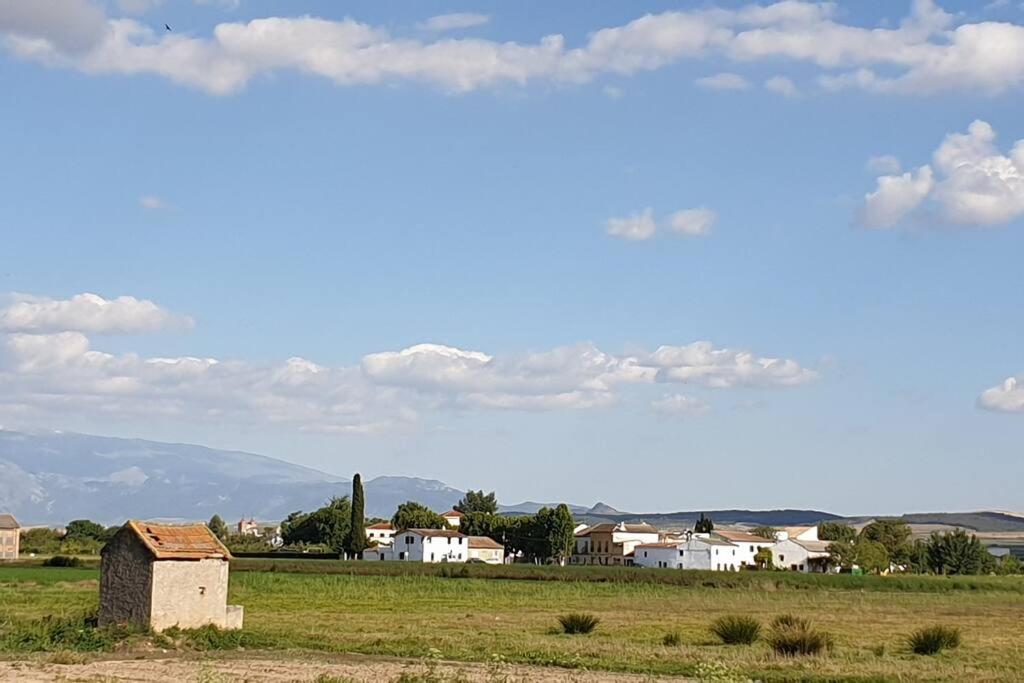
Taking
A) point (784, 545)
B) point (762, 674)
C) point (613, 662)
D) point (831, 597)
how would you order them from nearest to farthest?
1. point (762, 674)
2. point (613, 662)
3. point (831, 597)
4. point (784, 545)

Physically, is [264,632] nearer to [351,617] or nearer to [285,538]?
[351,617]

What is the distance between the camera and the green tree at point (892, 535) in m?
171

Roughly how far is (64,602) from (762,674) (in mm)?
40616

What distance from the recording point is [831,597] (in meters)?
79.7

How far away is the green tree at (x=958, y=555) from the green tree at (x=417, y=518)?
66.3 meters

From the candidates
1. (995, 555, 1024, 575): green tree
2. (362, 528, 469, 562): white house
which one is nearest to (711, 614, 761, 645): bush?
(362, 528, 469, 562): white house

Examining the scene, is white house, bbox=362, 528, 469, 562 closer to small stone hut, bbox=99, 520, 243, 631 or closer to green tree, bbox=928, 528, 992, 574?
green tree, bbox=928, 528, 992, 574

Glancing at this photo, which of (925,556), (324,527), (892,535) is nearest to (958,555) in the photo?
(925,556)

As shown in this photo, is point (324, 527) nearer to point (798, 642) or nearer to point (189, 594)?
point (189, 594)

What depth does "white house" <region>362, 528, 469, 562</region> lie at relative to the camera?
15600 centimetres

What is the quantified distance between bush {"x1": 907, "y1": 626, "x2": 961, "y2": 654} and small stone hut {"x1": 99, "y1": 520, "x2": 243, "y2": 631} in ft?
68.4

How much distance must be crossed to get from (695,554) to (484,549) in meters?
26.3

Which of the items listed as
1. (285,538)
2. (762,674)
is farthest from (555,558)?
(762,674)

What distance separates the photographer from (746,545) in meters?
159
